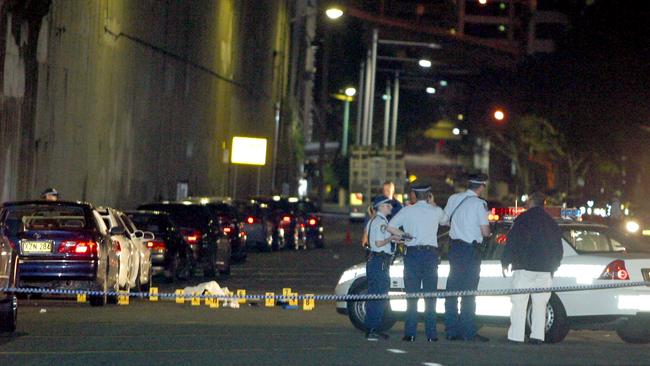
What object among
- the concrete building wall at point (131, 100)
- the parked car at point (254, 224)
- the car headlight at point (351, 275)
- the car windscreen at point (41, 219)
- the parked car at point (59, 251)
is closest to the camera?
the car headlight at point (351, 275)

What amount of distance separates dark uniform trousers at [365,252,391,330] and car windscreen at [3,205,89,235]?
5.34 meters

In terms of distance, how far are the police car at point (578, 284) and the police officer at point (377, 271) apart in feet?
2.23

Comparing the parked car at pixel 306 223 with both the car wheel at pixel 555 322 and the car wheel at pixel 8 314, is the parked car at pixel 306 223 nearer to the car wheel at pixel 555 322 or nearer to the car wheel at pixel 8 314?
the car wheel at pixel 8 314

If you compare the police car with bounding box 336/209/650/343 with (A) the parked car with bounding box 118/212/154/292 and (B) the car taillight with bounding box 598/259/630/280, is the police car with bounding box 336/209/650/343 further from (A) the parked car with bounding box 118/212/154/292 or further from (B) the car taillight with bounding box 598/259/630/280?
(A) the parked car with bounding box 118/212/154/292

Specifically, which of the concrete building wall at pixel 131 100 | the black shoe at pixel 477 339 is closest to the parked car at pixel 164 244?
the concrete building wall at pixel 131 100

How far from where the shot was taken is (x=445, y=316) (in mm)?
15836

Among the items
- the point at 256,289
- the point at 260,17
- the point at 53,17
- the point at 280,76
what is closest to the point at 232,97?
the point at 260,17

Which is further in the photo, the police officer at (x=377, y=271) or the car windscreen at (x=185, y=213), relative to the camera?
the car windscreen at (x=185, y=213)

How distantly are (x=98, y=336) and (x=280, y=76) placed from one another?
213 feet

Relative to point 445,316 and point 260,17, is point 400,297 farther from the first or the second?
point 260,17

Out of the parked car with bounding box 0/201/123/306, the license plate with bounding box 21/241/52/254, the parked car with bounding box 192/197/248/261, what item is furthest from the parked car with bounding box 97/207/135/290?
the parked car with bounding box 192/197/248/261

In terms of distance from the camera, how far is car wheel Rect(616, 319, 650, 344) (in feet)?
51.9

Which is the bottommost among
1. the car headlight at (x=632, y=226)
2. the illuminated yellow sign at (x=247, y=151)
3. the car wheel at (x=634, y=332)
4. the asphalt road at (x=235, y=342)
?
the asphalt road at (x=235, y=342)

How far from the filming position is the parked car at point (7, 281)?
15211mm
